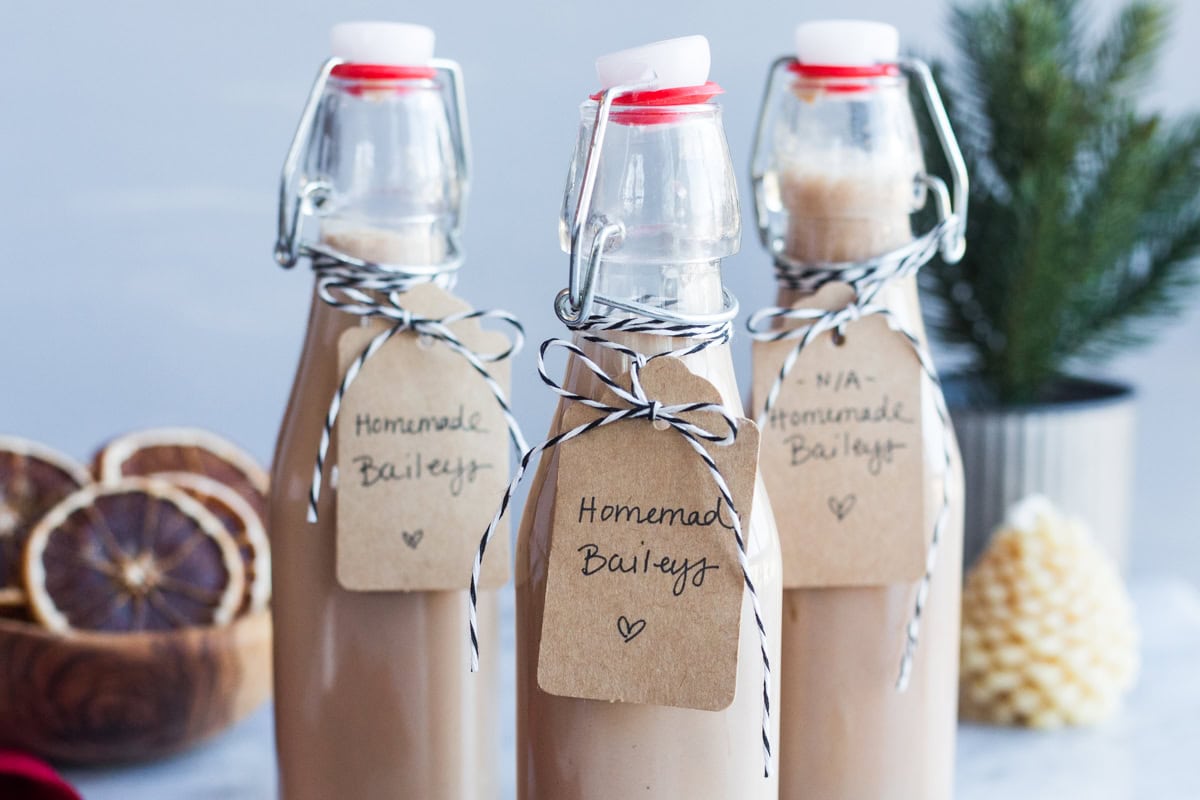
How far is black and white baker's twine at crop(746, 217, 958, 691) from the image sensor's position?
0.57 m

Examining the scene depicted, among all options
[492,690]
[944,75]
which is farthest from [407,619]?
[944,75]

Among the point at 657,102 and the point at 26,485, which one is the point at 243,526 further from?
the point at 657,102

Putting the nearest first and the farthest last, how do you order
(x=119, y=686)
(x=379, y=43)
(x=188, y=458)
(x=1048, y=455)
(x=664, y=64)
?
1. (x=664, y=64)
2. (x=379, y=43)
3. (x=119, y=686)
4. (x=188, y=458)
5. (x=1048, y=455)

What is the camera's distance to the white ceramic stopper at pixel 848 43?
0.56 meters

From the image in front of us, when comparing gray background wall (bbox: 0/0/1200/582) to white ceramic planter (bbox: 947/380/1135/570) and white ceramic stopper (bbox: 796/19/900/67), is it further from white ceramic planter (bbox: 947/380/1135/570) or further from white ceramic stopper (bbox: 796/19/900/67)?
white ceramic stopper (bbox: 796/19/900/67)

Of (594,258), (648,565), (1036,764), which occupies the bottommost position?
(1036,764)

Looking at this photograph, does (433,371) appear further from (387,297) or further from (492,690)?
(492,690)

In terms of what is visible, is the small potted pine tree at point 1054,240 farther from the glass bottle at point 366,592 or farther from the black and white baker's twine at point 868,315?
the glass bottle at point 366,592

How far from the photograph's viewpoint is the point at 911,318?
0.59 meters

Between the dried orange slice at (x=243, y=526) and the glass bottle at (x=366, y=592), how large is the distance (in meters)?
0.21

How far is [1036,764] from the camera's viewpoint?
0.77 metres

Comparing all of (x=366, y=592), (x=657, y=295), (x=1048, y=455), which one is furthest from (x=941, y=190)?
(x=1048, y=455)

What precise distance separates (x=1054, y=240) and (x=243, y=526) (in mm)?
616

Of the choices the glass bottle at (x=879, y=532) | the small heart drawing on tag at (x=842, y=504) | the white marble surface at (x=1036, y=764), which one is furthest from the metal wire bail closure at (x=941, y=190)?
the white marble surface at (x=1036, y=764)
